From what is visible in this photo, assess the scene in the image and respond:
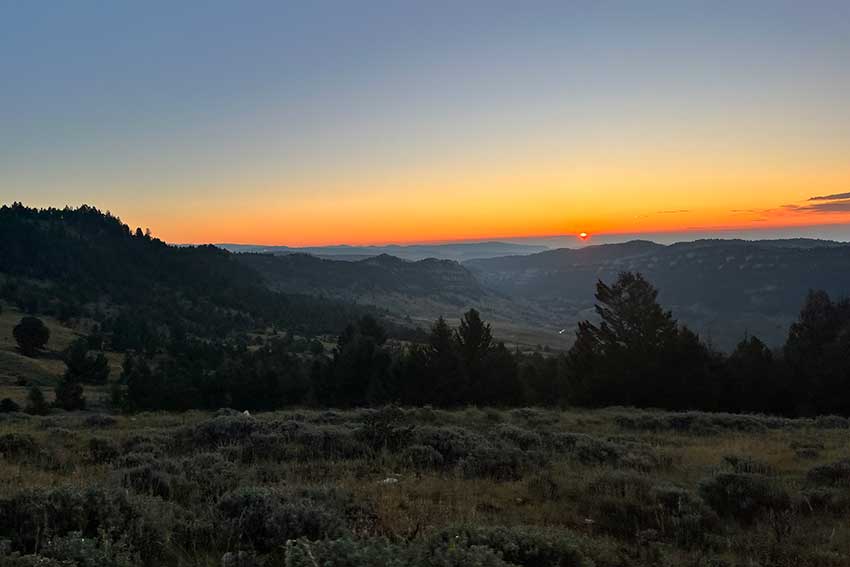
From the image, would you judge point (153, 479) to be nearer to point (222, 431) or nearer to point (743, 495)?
point (222, 431)

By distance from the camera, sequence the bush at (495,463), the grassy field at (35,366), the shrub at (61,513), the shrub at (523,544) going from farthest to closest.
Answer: the grassy field at (35,366)
the bush at (495,463)
the shrub at (61,513)
the shrub at (523,544)

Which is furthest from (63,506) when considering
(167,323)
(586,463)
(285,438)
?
(167,323)

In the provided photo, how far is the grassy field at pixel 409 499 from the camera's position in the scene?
512 cm

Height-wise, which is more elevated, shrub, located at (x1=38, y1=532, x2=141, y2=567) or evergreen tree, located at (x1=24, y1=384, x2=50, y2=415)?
shrub, located at (x1=38, y1=532, x2=141, y2=567)

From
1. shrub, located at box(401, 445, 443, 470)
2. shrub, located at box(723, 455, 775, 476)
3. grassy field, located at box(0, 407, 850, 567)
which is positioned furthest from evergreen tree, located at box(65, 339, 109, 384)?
shrub, located at box(723, 455, 775, 476)

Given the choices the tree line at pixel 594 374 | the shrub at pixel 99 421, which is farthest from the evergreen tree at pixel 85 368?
the shrub at pixel 99 421

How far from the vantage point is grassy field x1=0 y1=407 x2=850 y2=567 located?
512cm

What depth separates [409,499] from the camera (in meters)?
7.34

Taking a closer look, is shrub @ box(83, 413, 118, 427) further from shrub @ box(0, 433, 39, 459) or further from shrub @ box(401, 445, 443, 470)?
shrub @ box(401, 445, 443, 470)

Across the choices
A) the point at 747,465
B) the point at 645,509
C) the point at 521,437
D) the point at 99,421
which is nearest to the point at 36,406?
the point at 99,421

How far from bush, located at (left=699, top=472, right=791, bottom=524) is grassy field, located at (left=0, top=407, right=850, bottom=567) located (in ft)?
0.08

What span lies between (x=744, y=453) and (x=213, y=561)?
11.0 meters

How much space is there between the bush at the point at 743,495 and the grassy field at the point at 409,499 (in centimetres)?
2

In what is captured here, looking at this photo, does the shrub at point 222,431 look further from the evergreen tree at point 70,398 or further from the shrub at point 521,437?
the evergreen tree at point 70,398
